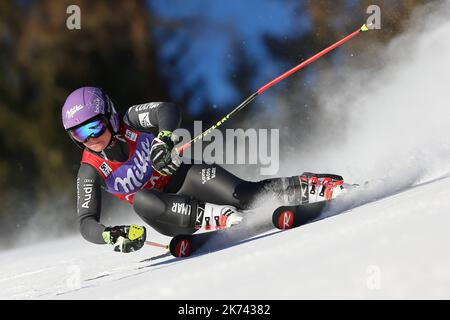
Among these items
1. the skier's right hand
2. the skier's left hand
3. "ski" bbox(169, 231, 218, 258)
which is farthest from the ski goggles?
"ski" bbox(169, 231, 218, 258)

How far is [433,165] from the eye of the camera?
4.40m

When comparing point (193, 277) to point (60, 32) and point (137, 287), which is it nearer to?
point (137, 287)

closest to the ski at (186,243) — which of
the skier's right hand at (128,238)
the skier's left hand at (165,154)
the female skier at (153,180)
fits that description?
the female skier at (153,180)

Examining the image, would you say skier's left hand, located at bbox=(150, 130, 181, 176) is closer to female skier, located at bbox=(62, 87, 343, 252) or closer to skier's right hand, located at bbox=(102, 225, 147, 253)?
female skier, located at bbox=(62, 87, 343, 252)

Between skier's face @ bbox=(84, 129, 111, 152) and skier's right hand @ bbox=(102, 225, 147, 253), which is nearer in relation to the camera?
skier's right hand @ bbox=(102, 225, 147, 253)

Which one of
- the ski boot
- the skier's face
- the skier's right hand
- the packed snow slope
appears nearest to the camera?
the packed snow slope

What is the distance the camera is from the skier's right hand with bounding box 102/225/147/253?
356 cm

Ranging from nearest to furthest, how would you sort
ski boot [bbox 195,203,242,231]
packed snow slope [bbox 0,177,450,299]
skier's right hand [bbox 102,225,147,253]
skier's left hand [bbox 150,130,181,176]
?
packed snow slope [bbox 0,177,450,299], skier's right hand [bbox 102,225,147,253], skier's left hand [bbox 150,130,181,176], ski boot [bbox 195,203,242,231]

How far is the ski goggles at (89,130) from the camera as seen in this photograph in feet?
12.4

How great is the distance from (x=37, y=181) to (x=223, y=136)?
136 inches

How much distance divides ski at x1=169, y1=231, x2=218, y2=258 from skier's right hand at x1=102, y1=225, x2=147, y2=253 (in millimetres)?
274

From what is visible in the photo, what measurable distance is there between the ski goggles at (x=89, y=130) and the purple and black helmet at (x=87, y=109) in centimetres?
3
